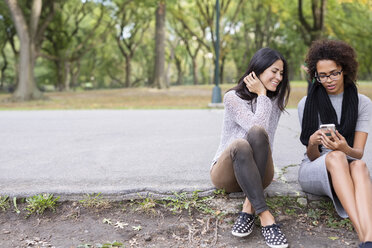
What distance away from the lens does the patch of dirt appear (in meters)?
2.50

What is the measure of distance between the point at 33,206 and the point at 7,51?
139 ft

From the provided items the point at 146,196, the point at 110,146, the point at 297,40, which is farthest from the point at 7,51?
the point at 146,196

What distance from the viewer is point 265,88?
3008mm

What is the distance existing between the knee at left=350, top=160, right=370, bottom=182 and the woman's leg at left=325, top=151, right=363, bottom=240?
0.03 m

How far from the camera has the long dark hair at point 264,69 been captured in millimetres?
2934

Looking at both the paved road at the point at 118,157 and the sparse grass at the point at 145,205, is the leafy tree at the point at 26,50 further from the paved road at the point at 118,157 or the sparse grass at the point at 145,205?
the sparse grass at the point at 145,205

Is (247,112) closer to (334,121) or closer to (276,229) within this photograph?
(334,121)

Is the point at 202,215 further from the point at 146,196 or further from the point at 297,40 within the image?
the point at 297,40

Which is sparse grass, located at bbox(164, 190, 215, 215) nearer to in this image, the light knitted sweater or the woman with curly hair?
the light knitted sweater

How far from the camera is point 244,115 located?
9.57ft

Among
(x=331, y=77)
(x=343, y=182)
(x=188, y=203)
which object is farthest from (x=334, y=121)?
(x=188, y=203)

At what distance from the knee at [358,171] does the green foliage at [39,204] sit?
2.30 metres

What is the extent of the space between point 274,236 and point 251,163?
0.52 m

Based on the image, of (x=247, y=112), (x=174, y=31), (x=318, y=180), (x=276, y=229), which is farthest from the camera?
(x=174, y=31)
